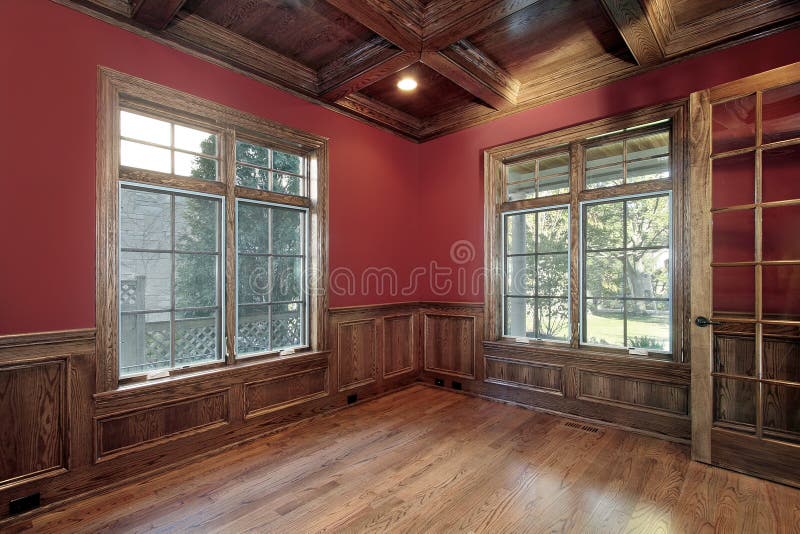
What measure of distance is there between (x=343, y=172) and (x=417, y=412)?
2362 millimetres

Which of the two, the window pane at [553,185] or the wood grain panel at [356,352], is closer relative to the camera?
the window pane at [553,185]

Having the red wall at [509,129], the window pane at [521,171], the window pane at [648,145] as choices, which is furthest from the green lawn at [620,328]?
the window pane at [521,171]

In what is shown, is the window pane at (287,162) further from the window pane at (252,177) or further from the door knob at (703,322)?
the door knob at (703,322)

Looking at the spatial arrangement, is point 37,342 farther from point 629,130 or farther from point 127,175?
point 629,130

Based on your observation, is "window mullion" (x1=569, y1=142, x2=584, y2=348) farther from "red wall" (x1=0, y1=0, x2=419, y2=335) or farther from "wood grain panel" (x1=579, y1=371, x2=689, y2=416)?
"red wall" (x1=0, y1=0, x2=419, y2=335)

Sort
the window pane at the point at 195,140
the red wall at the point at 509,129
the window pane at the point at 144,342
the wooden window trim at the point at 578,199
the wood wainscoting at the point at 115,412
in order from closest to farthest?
the wood wainscoting at the point at 115,412 → the window pane at the point at 144,342 → the red wall at the point at 509,129 → the window pane at the point at 195,140 → the wooden window trim at the point at 578,199

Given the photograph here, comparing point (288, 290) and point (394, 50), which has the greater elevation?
point (394, 50)

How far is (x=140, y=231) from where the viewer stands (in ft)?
8.23

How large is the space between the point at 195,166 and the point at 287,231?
0.87m

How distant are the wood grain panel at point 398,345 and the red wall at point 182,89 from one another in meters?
0.32

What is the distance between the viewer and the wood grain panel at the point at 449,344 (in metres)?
3.95

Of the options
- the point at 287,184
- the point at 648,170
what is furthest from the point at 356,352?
the point at 648,170

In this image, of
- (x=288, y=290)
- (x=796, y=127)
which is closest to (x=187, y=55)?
(x=288, y=290)

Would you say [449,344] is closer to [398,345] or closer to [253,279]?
[398,345]
